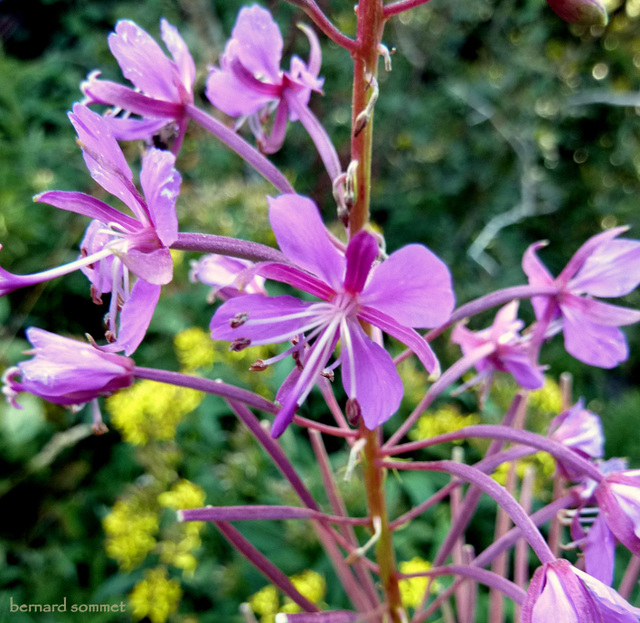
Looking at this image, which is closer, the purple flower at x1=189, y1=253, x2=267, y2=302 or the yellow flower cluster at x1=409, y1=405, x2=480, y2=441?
the purple flower at x1=189, y1=253, x2=267, y2=302

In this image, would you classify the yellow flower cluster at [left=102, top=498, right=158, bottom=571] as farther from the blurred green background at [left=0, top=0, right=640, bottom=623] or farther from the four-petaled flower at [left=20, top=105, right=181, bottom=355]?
the four-petaled flower at [left=20, top=105, right=181, bottom=355]

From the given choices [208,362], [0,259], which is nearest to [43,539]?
[208,362]

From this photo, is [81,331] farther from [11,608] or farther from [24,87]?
[24,87]

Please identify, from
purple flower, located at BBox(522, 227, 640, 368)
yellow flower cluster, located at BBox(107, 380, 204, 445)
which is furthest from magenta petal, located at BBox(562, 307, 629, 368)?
yellow flower cluster, located at BBox(107, 380, 204, 445)

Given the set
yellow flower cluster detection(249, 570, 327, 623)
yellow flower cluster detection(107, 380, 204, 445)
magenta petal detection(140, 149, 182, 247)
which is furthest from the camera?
yellow flower cluster detection(107, 380, 204, 445)

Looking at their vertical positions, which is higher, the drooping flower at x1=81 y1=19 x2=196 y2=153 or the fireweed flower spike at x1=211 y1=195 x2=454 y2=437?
the drooping flower at x1=81 y1=19 x2=196 y2=153

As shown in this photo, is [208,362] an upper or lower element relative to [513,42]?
lower

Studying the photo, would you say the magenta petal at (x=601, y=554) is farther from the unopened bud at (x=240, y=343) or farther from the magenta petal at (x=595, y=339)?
the unopened bud at (x=240, y=343)
